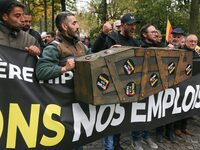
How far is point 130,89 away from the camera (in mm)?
3953

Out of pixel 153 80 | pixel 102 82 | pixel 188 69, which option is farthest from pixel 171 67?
pixel 102 82

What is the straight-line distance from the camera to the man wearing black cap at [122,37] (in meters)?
5.08

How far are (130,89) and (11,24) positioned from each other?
58.1 inches

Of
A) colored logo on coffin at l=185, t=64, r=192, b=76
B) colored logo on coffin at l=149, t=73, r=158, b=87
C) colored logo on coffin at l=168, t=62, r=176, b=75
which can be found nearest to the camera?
colored logo on coffin at l=149, t=73, r=158, b=87

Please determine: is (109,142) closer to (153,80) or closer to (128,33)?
(153,80)

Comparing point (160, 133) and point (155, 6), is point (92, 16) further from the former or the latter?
point (160, 133)

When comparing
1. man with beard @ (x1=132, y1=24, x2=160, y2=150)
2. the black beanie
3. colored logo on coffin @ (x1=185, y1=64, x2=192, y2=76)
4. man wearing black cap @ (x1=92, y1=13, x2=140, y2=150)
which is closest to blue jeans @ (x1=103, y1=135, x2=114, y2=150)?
man wearing black cap @ (x1=92, y1=13, x2=140, y2=150)

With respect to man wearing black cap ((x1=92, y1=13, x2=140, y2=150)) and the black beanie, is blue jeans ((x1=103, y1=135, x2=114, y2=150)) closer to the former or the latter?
man wearing black cap ((x1=92, y1=13, x2=140, y2=150))

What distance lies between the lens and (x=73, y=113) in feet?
13.1

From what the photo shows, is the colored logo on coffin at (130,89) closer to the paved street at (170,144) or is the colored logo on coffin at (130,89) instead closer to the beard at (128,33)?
the beard at (128,33)

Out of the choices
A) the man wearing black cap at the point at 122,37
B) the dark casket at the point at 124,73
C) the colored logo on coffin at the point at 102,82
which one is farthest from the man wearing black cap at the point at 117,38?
the colored logo on coffin at the point at 102,82

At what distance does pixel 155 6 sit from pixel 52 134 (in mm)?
17887

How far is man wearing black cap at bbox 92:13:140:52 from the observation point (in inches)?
200

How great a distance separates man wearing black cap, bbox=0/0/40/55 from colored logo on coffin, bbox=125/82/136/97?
41.2 inches
